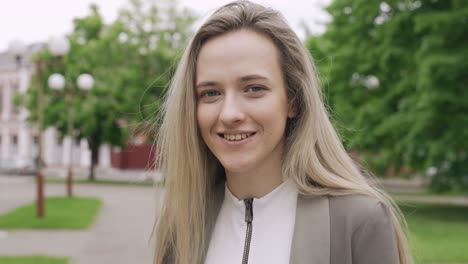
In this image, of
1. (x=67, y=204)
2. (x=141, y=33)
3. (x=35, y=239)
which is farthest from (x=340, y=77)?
(x=141, y=33)

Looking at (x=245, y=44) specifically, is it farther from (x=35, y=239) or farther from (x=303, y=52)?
(x=35, y=239)

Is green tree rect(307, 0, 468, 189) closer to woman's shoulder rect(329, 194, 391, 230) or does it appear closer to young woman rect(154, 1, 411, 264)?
young woman rect(154, 1, 411, 264)

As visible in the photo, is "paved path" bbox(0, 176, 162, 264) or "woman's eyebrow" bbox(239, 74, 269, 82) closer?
"woman's eyebrow" bbox(239, 74, 269, 82)

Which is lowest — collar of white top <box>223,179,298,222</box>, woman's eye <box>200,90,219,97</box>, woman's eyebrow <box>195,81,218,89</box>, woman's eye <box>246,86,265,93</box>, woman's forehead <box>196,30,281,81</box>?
collar of white top <box>223,179,298,222</box>

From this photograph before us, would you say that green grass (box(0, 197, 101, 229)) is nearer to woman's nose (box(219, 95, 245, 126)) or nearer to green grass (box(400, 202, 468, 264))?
green grass (box(400, 202, 468, 264))

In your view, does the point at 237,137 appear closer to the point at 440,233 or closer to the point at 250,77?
the point at 250,77

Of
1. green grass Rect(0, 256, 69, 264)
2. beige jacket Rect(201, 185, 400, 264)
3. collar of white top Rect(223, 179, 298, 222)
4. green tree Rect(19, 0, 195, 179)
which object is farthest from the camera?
green tree Rect(19, 0, 195, 179)

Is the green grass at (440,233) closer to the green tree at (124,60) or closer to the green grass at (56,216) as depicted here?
the green grass at (56,216)

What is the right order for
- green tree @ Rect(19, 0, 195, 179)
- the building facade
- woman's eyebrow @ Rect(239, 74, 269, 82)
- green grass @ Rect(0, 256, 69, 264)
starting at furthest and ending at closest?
1. the building facade
2. green tree @ Rect(19, 0, 195, 179)
3. green grass @ Rect(0, 256, 69, 264)
4. woman's eyebrow @ Rect(239, 74, 269, 82)

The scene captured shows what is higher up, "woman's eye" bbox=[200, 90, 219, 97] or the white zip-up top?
"woman's eye" bbox=[200, 90, 219, 97]

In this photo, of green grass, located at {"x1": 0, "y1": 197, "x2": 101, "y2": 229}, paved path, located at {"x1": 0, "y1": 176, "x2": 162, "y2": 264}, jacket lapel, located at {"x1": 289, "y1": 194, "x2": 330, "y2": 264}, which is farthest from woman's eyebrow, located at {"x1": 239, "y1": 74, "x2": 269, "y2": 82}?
green grass, located at {"x1": 0, "y1": 197, "x2": 101, "y2": 229}

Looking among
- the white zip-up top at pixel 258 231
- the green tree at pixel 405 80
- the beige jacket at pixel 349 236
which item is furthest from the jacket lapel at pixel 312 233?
the green tree at pixel 405 80

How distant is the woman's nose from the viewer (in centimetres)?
188

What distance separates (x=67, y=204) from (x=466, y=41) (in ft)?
40.7
